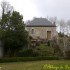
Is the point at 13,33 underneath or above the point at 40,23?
underneath

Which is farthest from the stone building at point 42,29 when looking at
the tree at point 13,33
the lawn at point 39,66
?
the lawn at point 39,66

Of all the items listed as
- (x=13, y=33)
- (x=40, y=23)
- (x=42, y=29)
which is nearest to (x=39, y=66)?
(x=13, y=33)

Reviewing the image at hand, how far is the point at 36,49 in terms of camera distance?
54.0 metres

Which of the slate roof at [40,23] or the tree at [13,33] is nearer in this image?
the tree at [13,33]

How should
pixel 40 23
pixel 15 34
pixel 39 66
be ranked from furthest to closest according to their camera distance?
pixel 40 23
pixel 15 34
pixel 39 66

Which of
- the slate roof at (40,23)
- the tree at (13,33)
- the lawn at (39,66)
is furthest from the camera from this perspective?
the slate roof at (40,23)

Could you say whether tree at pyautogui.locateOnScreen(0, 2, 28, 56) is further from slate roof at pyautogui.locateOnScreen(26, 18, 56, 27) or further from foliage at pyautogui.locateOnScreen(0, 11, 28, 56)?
slate roof at pyautogui.locateOnScreen(26, 18, 56, 27)

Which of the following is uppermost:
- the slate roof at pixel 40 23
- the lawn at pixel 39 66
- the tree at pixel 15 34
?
the slate roof at pixel 40 23

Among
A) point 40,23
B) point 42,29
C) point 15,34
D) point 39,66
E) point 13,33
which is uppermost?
point 40,23

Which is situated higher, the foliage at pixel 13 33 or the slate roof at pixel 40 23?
the slate roof at pixel 40 23

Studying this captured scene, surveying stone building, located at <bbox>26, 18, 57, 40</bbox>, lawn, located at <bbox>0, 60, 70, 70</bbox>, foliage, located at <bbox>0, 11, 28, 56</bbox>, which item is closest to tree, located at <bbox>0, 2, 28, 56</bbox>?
foliage, located at <bbox>0, 11, 28, 56</bbox>

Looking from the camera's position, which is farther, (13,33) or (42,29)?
(42,29)

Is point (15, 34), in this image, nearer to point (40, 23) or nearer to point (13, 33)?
point (13, 33)

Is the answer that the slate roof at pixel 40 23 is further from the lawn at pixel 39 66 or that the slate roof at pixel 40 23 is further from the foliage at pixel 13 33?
the lawn at pixel 39 66
